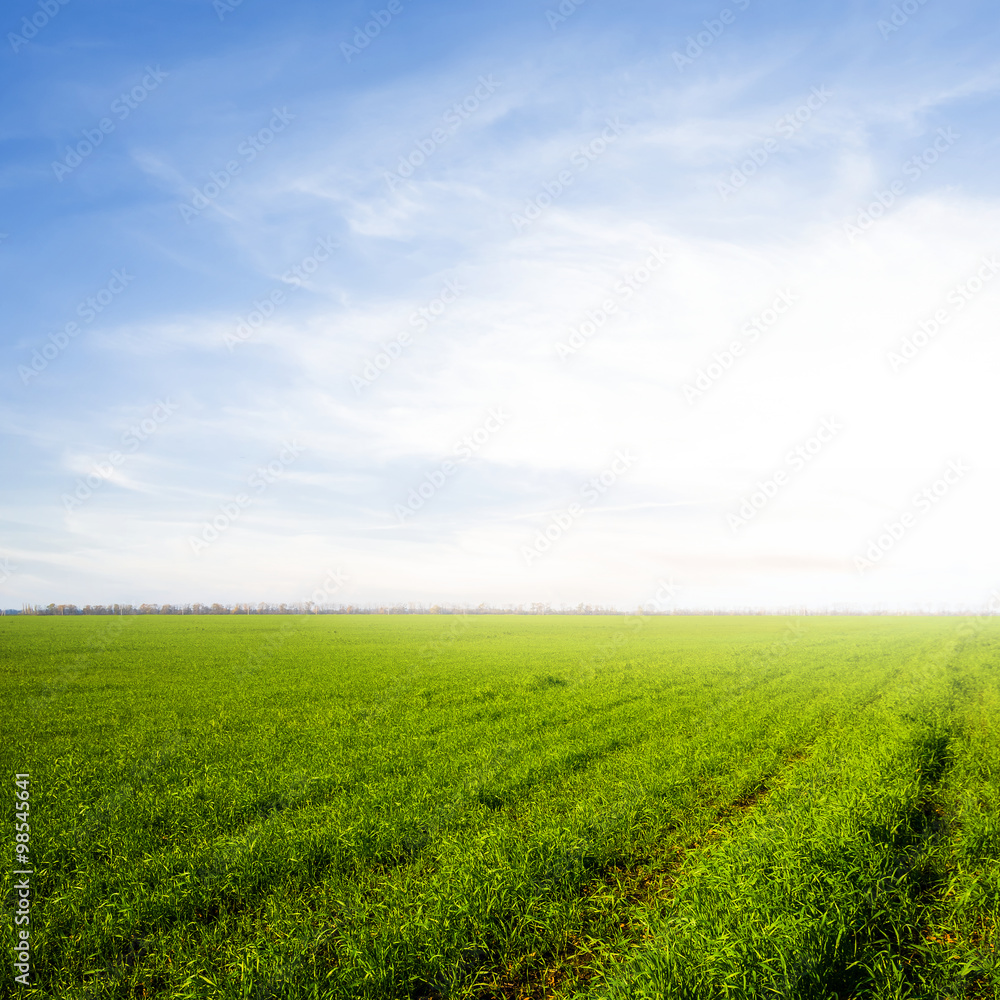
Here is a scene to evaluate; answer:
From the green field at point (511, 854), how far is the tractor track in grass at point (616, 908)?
3 cm

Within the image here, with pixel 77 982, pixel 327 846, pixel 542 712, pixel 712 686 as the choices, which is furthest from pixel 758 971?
pixel 712 686

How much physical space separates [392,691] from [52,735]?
1120 cm

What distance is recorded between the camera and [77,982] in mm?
5340

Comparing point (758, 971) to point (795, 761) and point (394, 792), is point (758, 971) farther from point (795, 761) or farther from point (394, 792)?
point (795, 761)

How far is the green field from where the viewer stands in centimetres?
527

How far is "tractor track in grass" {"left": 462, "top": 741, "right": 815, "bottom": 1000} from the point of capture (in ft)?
17.2

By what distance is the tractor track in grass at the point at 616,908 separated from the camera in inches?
206

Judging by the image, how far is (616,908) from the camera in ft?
20.9

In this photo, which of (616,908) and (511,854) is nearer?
(616,908)

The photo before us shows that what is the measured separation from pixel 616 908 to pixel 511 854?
4.97 ft

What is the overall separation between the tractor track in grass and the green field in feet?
0.10

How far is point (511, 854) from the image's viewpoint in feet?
24.1

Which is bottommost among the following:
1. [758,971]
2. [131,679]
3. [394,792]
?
[131,679]

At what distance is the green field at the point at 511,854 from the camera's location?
17.3 ft
